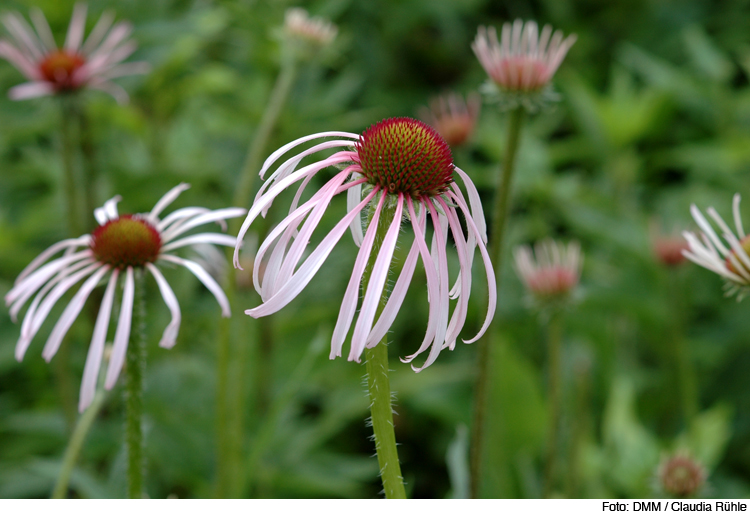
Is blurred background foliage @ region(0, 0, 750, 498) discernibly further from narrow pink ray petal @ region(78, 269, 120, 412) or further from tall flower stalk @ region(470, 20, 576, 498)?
narrow pink ray petal @ region(78, 269, 120, 412)

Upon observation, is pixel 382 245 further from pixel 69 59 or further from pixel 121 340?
pixel 69 59

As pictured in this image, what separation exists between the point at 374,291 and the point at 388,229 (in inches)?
2.3

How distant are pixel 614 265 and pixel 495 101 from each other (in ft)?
3.18

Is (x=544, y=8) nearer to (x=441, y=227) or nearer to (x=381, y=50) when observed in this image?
(x=381, y=50)

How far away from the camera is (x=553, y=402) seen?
1017mm

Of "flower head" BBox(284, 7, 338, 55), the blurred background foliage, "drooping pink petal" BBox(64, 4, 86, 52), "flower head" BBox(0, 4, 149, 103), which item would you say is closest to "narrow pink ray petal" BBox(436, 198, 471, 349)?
the blurred background foliage

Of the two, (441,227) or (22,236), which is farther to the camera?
(22,236)

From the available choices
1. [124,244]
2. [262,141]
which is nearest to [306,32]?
[262,141]

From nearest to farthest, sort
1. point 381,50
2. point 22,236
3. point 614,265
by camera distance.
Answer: point 22,236
point 614,265
point 381,50

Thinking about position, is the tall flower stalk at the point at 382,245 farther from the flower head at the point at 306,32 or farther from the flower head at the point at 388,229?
the flower head at the point at 306,32

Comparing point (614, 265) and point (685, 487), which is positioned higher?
point (614, 265)

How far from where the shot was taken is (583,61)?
253 centimetres

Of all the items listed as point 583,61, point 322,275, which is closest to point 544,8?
point 583,61

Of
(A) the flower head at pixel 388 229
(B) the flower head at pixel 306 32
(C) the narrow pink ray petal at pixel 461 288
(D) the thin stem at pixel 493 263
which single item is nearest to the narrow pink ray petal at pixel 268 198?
(A) the flower head at pixel 388 229
